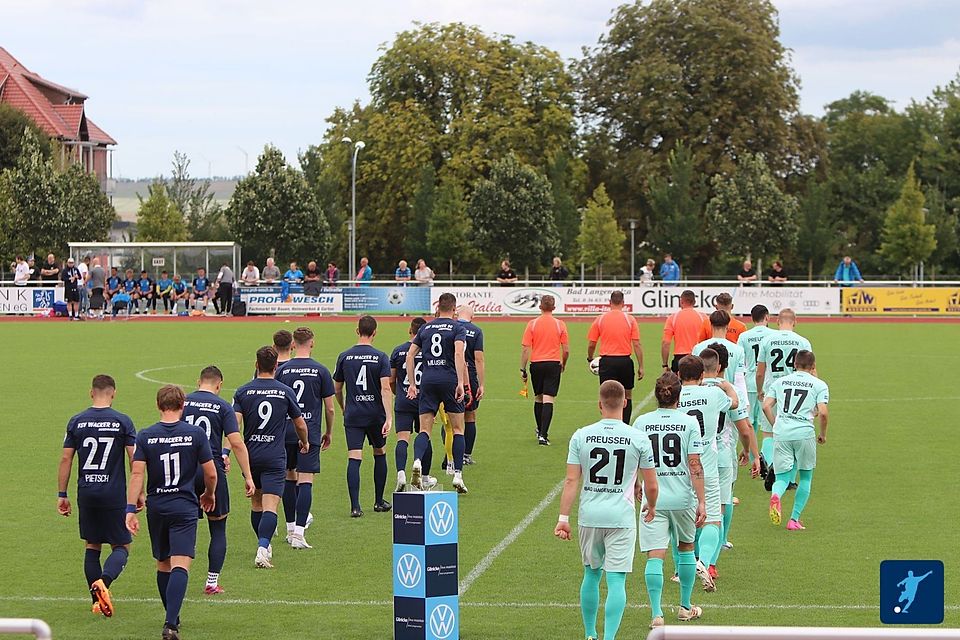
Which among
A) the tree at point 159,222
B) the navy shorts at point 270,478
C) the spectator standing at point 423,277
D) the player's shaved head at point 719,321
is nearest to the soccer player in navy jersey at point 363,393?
the navy shorts at point 270,478

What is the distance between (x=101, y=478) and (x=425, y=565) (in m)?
2.57

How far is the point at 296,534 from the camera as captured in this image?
37.9 ft

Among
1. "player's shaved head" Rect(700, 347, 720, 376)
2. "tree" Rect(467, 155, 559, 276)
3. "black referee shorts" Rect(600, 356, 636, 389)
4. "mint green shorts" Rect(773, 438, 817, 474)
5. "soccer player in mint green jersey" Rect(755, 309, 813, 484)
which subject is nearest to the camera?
"player's shaved head" Rect(700, 347, 720, 376)

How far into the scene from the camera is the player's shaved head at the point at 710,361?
1050cm

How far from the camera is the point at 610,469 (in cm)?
816

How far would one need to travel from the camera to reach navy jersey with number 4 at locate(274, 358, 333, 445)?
1164cm

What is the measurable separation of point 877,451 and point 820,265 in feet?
177

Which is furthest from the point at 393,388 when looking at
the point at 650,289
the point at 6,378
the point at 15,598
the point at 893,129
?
the point at 893,129

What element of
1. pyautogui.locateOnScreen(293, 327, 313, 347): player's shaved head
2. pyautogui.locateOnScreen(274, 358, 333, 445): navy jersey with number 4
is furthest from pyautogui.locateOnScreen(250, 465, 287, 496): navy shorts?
pyautogui.locateOnScreen(293, 327, 313, 347): player's shaved head

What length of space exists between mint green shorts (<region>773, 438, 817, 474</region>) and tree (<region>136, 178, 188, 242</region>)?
63.7 m

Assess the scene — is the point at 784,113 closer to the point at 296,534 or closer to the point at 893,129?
the point at 893,129

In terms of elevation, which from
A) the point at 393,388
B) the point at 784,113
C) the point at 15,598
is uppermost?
the point at 784,113

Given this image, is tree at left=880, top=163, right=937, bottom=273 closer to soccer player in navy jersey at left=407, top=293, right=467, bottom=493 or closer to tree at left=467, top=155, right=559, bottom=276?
tree at left=467, top=155, right=559, bottom=276

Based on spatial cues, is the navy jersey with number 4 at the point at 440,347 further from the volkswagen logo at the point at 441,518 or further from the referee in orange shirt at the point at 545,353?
the volkswagen logo at the point at 441,518
